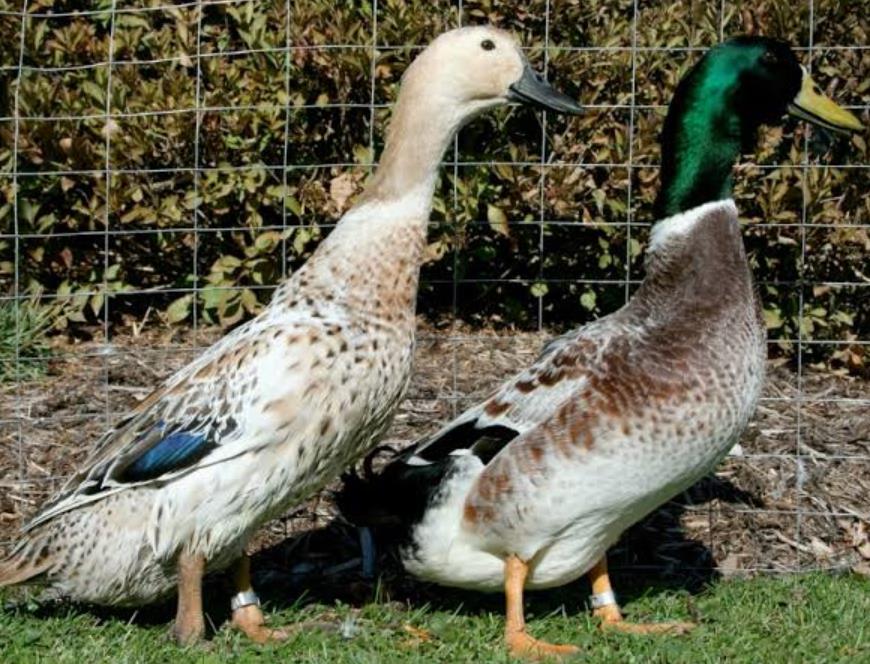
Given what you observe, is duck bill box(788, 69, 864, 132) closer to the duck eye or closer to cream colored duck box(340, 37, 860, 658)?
cream colored duck box(340, 37, 860, 658)

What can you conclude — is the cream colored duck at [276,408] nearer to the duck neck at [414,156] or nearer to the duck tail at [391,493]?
the duck neck at [414,156]

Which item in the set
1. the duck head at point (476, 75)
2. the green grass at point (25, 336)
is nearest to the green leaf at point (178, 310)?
the green grass at point (25, 336)

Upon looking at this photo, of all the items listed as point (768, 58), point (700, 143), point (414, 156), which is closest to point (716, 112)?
point (700, 143)

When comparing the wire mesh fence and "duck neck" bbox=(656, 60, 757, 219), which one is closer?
"duck neck" bbox=(656, 60, 757, 219)

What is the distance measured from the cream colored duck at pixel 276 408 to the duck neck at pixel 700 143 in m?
0.46

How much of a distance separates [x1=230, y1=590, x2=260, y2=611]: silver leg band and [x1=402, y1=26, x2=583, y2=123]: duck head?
5.63ft

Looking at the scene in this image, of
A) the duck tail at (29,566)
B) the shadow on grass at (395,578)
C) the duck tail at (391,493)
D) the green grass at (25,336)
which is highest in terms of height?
the green grass at (25,336)

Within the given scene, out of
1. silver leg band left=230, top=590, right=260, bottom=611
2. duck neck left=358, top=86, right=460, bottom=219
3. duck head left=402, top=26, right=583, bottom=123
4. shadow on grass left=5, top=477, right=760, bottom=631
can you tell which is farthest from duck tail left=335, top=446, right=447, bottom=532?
duck head left=402, top=26, right=583, bottom=123

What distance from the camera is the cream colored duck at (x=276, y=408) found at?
5.13 metres

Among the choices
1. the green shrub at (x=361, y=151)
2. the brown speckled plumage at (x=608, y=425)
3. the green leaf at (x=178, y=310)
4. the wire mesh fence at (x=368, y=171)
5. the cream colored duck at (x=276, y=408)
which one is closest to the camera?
the cream colored duck at (x=276, y=408)

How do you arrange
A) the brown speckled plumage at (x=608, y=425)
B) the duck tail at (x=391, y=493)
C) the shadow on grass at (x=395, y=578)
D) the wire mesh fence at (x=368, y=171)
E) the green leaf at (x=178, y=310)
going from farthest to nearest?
the green leaf at (x=178, y=310)
the wire mesh fence at (x=368, y=171)
the shadow on grass at (x=395, y=578)
the duck tail at (x=391, y=493)
the brown speckled plumage at (x=608, y=425)

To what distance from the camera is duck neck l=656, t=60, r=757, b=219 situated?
569 centimetres

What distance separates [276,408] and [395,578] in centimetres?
134

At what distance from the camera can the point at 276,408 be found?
509 cm
